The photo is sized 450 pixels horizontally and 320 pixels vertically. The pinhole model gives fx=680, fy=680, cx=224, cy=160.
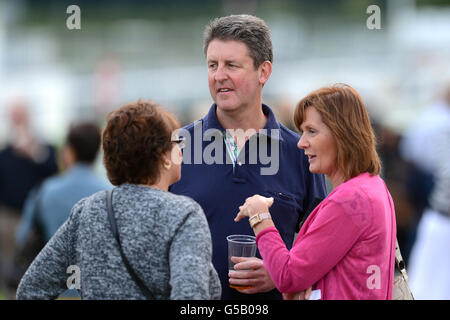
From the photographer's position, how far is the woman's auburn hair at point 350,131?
7.90 feet

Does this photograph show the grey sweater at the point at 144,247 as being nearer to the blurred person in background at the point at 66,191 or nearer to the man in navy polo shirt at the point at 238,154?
the man in navy polo shirt at the point at 238,154

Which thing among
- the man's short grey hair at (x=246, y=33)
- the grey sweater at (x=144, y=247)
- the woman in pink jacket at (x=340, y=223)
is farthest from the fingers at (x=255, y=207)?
the man's short grey hair at (x=246, y=33)

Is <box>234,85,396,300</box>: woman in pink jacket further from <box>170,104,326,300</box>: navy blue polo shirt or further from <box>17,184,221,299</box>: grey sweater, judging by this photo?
<box>170,104,326,300</box>: navy blue polo shirt

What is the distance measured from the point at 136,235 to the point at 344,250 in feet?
2.29

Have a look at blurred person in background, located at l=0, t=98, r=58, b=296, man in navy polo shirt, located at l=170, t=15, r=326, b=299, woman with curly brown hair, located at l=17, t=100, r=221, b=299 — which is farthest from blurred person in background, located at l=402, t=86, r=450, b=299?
woman with curly brown hair, located at l=17, t=100, r=221, b=299

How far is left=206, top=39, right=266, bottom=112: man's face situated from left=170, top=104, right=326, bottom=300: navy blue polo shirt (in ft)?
0.46

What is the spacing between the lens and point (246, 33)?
295 cm

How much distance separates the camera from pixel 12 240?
7.15m

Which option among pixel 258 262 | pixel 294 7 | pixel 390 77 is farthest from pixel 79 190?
pixel 294 7

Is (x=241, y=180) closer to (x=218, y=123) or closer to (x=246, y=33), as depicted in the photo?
(x=218, y=123)

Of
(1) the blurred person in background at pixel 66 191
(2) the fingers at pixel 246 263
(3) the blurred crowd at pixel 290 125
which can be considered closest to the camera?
(2) the fingers at pixel 246 263

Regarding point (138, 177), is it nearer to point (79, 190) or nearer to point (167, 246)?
point (167, 246)

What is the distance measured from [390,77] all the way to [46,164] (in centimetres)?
1409

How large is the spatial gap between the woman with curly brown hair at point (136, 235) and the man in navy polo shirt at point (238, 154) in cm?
50
